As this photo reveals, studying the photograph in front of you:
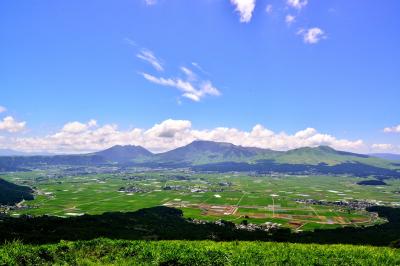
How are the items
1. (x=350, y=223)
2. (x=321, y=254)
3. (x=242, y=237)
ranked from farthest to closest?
(x=350, y=223) < (x=242, y=237) < (x=321, y=254)

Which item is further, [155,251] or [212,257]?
[155,251]

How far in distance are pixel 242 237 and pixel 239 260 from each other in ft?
223

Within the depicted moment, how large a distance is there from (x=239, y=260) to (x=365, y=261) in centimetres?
1765

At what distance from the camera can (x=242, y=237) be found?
10931cm

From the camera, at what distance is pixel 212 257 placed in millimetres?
44031

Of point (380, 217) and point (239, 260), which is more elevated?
point (239, 260)

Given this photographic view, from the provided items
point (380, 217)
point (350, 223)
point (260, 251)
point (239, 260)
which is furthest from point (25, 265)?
point (380, 217)

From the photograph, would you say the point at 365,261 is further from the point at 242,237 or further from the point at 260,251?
the point at 242,237

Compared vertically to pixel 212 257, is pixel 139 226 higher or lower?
lower

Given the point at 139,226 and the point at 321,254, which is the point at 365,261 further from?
the point at 139,226

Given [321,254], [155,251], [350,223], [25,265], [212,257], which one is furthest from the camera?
[350,223]

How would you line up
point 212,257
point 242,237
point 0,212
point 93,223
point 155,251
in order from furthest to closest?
1. point 0,212
2. point 93,223
3. point 242,237
4. point 155,251
5. point 212,257

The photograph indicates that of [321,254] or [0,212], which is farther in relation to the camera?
[0,212]

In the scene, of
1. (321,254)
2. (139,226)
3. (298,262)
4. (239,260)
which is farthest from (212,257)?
(139,226)
